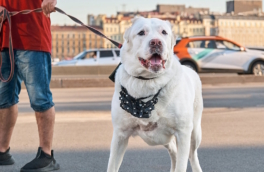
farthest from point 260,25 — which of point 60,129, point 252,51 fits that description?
point 60,129

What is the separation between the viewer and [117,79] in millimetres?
3971

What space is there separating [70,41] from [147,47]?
19458cm

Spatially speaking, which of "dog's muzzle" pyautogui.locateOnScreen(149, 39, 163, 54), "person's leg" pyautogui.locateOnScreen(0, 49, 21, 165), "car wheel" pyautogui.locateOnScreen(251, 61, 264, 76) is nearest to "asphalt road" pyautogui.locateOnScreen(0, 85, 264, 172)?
"person's leg" pyautogui.locateOnScreen(0, 49, 21, 165)

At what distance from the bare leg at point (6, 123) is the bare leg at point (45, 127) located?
0.33 metres

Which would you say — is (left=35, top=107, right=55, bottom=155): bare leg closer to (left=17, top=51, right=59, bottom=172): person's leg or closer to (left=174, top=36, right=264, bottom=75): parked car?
(left=17, top=51, right=59, bottom=172): person's leg

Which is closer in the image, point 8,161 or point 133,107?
point 133,107

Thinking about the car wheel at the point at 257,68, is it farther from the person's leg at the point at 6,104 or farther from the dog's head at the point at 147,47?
the dog's head at the point at 147,47

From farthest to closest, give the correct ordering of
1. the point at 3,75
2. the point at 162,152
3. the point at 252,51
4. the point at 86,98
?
the point at 252,51
the point at 86,98
the point at 162,152
the point at 3,75

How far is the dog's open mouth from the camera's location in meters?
3.65

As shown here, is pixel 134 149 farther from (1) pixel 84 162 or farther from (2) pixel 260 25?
(2) pixel 260 25

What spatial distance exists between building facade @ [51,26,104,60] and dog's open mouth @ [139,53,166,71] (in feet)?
625

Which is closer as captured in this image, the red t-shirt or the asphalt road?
the red t-shirt

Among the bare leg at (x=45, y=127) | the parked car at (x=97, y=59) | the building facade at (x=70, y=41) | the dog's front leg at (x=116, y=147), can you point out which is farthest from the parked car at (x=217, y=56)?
the building facade at (x=70, y=41)

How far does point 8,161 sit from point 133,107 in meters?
1.86
